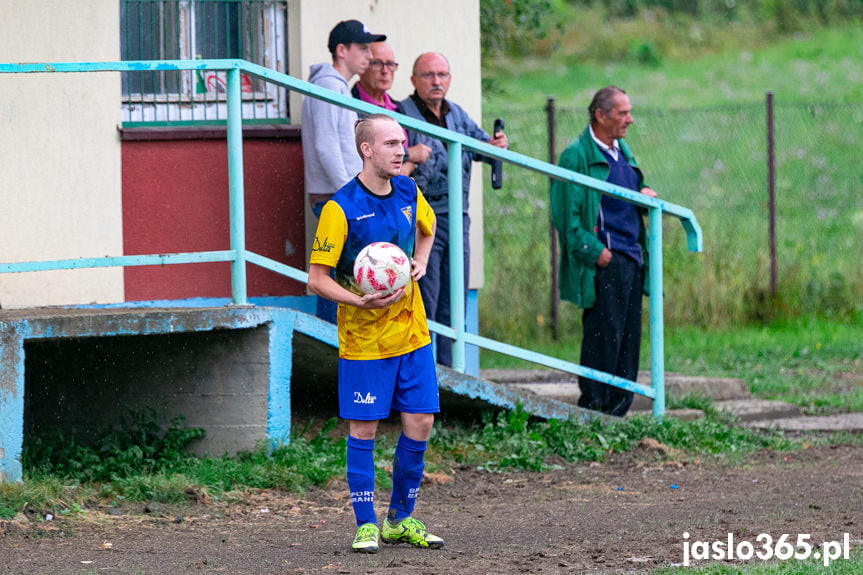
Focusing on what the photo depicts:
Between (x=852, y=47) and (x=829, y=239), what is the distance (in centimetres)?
1470

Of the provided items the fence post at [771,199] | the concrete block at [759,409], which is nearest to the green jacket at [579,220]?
the concrete block at [759,409]

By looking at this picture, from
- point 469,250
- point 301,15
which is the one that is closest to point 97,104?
point 301,15

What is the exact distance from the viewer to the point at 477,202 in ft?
28.8

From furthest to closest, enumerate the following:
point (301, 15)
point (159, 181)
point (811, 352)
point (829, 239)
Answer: point (829, 239)
point (811, 352)
point (301, 15)
point (159, 181)

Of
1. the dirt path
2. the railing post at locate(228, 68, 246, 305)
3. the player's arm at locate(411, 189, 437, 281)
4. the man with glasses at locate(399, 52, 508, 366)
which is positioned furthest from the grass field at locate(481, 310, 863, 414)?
the player's arm at locate(411, 189, 437, 281)

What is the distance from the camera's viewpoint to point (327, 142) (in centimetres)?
693

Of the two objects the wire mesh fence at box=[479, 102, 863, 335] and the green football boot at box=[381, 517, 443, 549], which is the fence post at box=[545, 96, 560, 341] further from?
the green football boot at box=[381, 517, 443, 549]

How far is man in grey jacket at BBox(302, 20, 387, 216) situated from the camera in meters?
6.93

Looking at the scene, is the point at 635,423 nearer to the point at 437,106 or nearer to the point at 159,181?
the point at 437,106

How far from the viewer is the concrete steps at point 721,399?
8.42 m

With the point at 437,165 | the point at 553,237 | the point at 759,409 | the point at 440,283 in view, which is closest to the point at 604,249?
the point at 440,283

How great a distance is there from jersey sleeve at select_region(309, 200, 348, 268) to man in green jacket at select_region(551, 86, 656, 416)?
115 inches

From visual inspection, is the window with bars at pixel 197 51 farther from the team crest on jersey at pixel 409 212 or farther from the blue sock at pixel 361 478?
the blue sock at pixel 361 478

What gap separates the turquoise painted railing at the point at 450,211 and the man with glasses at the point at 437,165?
1.04ft
